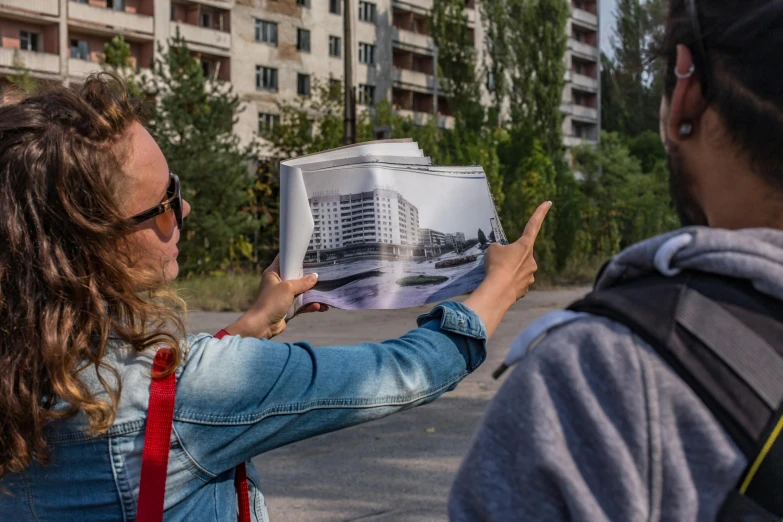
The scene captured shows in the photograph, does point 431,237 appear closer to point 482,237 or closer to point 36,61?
point 482,237

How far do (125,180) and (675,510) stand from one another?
1159mm

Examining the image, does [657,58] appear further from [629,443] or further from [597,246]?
[597,246]

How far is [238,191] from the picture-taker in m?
22.6

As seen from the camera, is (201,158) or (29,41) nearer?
(201,158)

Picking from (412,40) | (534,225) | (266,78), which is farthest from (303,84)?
(534,225)

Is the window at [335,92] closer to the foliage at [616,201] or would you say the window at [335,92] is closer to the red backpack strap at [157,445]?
the foliage at [616,201]

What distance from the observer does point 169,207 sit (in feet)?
6.06

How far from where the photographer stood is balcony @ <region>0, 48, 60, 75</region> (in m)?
35.1

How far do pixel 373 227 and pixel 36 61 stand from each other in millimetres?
36555

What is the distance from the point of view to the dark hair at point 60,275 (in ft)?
5.12

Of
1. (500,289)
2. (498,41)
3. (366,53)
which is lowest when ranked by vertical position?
(500,289)

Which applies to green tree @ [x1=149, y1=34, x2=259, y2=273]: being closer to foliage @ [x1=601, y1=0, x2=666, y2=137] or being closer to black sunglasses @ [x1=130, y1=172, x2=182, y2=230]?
black sunglasses @ [x1=130, y1=172, x2=182, y2=230]

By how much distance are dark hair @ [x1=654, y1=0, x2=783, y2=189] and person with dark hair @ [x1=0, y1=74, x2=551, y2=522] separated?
0.82 meters

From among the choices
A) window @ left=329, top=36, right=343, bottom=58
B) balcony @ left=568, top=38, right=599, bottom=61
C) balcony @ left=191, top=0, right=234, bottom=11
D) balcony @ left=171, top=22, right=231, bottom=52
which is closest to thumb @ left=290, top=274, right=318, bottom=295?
balcony @ left=171, top=22, right=231, bottom=52
